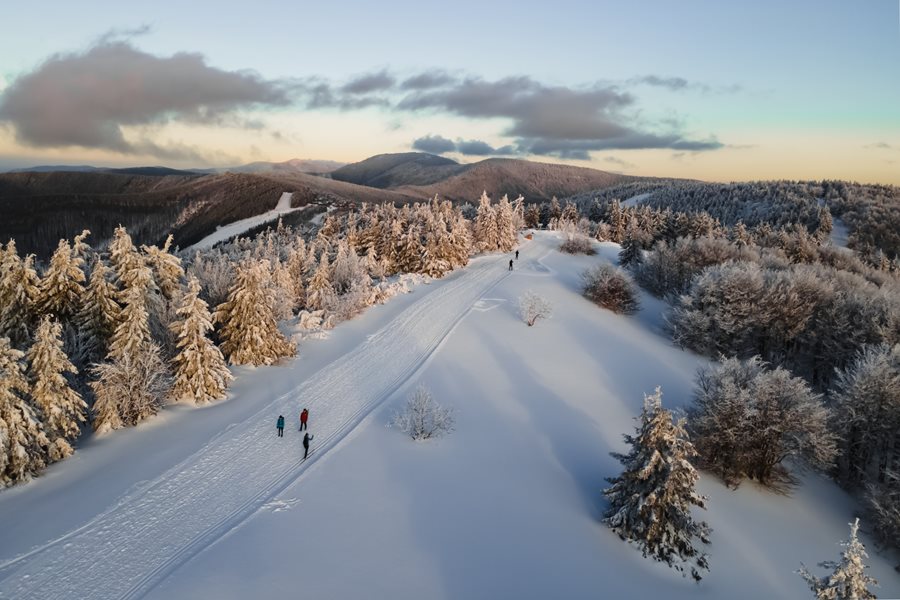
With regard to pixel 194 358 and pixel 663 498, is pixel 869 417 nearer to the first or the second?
pixel 663 498

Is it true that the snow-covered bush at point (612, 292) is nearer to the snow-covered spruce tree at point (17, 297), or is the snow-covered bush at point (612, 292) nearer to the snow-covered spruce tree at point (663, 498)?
the snow-covered spruce tree at point (663, 498)

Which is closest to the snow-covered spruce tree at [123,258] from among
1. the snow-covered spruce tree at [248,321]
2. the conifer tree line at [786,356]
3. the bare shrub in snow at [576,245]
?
the snow-covered spruce tree at [248,321]

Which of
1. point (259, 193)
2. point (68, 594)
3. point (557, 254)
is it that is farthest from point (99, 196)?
point (68, 594)

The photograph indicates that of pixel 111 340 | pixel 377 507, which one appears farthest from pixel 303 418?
pixel 111 340

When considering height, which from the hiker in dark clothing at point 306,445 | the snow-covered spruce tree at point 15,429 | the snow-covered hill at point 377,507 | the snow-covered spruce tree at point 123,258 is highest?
the snow-covered spruce tree at point 123,258

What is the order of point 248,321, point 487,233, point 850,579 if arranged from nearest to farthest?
1. point 850,579
2. point 248,321
3. point 487,233

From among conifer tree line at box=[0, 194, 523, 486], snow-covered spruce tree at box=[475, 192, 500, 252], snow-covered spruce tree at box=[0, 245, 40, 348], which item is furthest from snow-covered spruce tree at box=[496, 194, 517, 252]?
snow-covered spruce tree at box=[0, 245, 40, 348]
